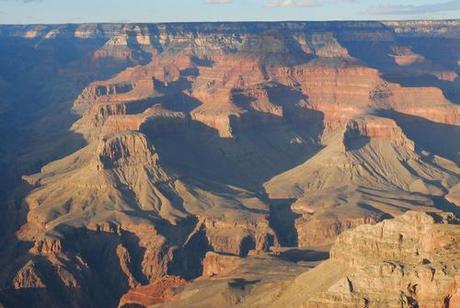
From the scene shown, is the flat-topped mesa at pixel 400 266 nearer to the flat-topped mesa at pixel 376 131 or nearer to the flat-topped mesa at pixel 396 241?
the flat-topped mesa at pixel 396 241

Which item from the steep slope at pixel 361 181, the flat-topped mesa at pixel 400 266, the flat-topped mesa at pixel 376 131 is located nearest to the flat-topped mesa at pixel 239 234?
the steep slope at pixel 361 181

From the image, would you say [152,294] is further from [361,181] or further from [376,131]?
[376,131]

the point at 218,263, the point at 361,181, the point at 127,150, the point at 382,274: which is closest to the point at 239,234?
the point at 218,263

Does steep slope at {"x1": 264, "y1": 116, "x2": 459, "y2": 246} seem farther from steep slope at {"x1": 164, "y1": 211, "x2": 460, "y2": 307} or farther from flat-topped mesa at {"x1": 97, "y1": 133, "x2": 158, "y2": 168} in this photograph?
steep slope at {"x1": 164, "y1": 211, "x2": 460, "y2": 307}

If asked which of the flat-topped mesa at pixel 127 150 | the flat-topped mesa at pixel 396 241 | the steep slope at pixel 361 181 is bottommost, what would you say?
the steep slope at pixel 361 181

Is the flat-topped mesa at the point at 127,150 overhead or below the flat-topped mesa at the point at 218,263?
overhead

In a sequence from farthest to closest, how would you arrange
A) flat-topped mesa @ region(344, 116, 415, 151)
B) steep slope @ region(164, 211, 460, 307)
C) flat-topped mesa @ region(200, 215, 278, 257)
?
flat-topped mesa @ region(344, 116, 415, 151), flat-topped mesa @ region(200, 215, 278, 257), steep slope @ region(164, 211, 460, 307)

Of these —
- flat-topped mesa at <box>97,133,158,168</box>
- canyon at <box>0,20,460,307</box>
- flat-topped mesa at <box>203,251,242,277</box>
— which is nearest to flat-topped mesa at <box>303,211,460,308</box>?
canyon at <box>0,20,460,307</box>

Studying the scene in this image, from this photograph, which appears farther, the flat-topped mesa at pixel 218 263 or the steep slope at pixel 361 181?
the steep slope at pixel 361 181
